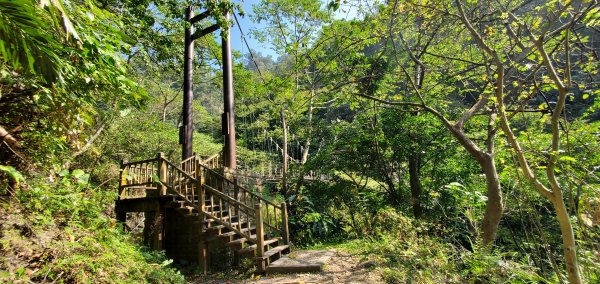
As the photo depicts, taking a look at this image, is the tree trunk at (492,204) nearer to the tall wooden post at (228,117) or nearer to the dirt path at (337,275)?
the dirt path at (337,275)

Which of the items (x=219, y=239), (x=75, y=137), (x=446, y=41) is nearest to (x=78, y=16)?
(x=75, y=137)

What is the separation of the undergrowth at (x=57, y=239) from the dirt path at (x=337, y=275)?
7.51ft

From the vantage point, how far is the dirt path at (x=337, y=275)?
490 cm

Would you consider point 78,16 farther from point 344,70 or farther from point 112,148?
point 112,148

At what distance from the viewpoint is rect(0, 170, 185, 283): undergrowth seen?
2.58 meters

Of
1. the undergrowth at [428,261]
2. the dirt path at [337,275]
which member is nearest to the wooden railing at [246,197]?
the dirt path at [337,275]

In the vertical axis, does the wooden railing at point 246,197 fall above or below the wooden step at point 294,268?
above

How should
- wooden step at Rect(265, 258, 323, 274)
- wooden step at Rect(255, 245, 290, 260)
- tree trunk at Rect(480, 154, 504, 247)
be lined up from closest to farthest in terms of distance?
tree trunk at Rect(480, 154, 504, 247) → wooden step at Rect(265, 258, 323, 274) → wooden step at Rect(255, 245, 290, 260)

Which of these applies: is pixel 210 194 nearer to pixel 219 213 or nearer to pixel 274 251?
pixel 219 213

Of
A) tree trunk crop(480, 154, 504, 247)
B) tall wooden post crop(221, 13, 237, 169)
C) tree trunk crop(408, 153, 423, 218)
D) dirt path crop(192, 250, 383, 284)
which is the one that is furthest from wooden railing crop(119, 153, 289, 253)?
tree trunk crop(408, 153, 423, 218)

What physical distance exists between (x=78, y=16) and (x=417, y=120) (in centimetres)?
794

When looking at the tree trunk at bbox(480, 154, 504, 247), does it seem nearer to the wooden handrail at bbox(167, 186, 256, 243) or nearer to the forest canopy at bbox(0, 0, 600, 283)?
the forest canopy at bbox(0, 0, 600, 283)

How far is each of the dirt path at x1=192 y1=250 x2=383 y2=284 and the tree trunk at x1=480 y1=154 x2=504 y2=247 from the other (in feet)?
5.56

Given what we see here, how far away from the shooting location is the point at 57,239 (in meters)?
2.99
